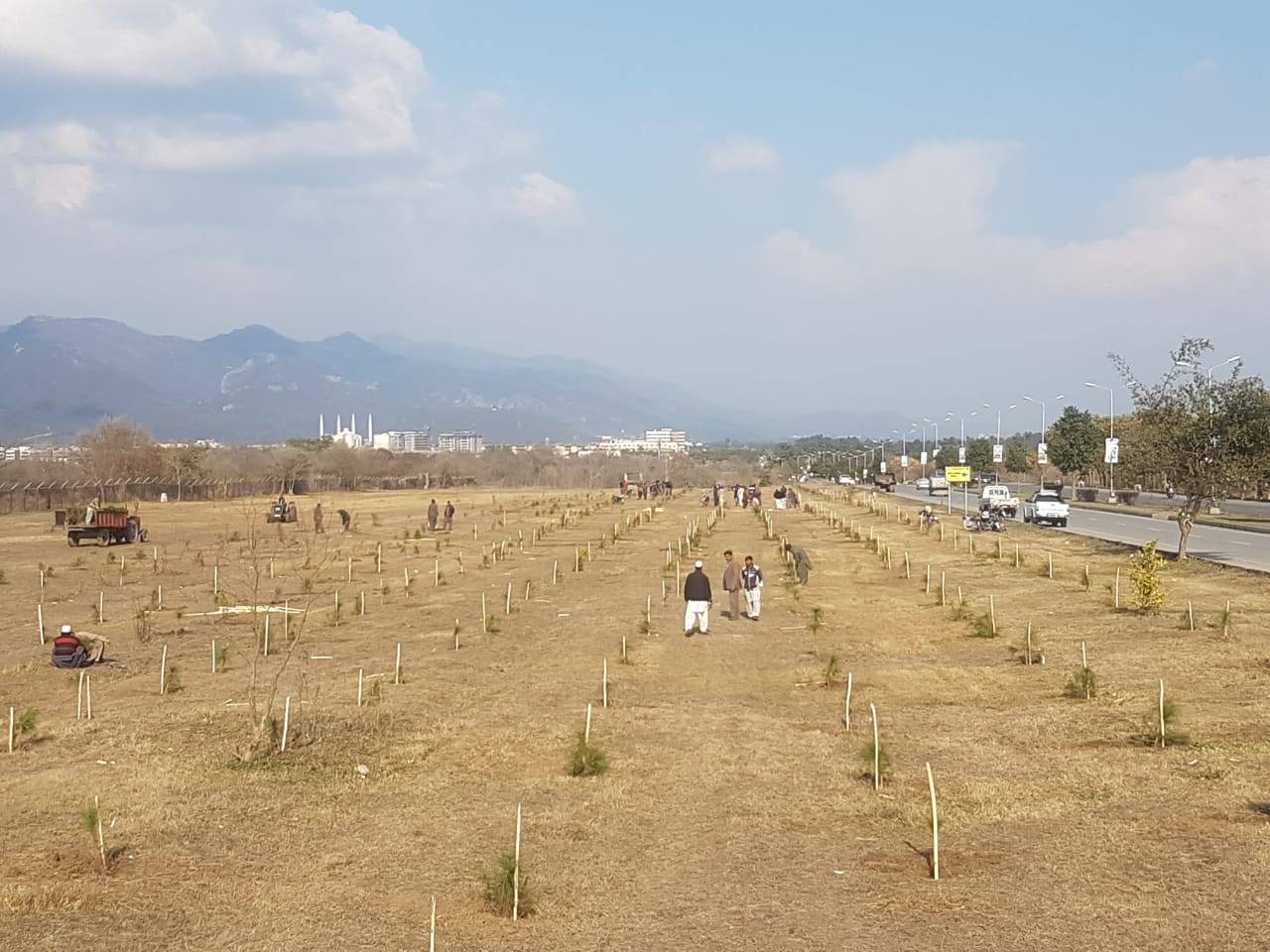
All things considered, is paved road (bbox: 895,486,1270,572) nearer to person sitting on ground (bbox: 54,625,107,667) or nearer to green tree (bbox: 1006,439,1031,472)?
person sitting on ground (bbox: 54,625,107,667)

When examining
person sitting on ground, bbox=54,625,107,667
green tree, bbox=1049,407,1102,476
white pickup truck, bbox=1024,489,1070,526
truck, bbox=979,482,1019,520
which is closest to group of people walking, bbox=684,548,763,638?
person sitting on ground, bbox=54,625,107,667

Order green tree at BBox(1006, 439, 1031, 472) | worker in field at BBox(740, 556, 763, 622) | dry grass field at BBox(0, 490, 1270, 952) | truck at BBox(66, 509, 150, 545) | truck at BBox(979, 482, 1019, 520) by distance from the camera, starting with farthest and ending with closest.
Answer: green tree at BBox(1006, 439, 1031, 472)
truck at BBox(979, 482, 1019, 520)
truck at BBox(66, 509, 150, 545)
worker in field at BBox(740, 556, 763, 622)
dry grass field at BBox(0, 490, 1270, 952)

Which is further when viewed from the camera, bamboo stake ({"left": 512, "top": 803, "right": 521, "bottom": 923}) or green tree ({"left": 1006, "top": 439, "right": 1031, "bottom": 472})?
green tree ({"left": 1006, "top": 439, "right": 1031, "bottom": 472})

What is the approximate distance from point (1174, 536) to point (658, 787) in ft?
120

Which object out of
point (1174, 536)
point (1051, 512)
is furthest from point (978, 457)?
point (1174, 536)

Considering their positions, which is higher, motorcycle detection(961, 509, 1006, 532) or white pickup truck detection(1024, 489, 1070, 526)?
white pickup truck detection(1024, 489, 1070, 526)

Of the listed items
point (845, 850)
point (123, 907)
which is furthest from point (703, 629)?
point (123, 907)

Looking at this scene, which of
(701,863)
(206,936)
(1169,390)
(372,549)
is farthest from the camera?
(372,549)

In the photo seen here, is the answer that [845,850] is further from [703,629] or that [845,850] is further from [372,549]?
[372,549]

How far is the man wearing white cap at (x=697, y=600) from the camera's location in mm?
21656

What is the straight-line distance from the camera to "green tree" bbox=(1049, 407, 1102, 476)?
3494 inches

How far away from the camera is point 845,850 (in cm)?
988

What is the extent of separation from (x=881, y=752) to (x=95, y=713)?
981 cm

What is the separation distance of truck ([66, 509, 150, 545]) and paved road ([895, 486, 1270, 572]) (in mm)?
36370
